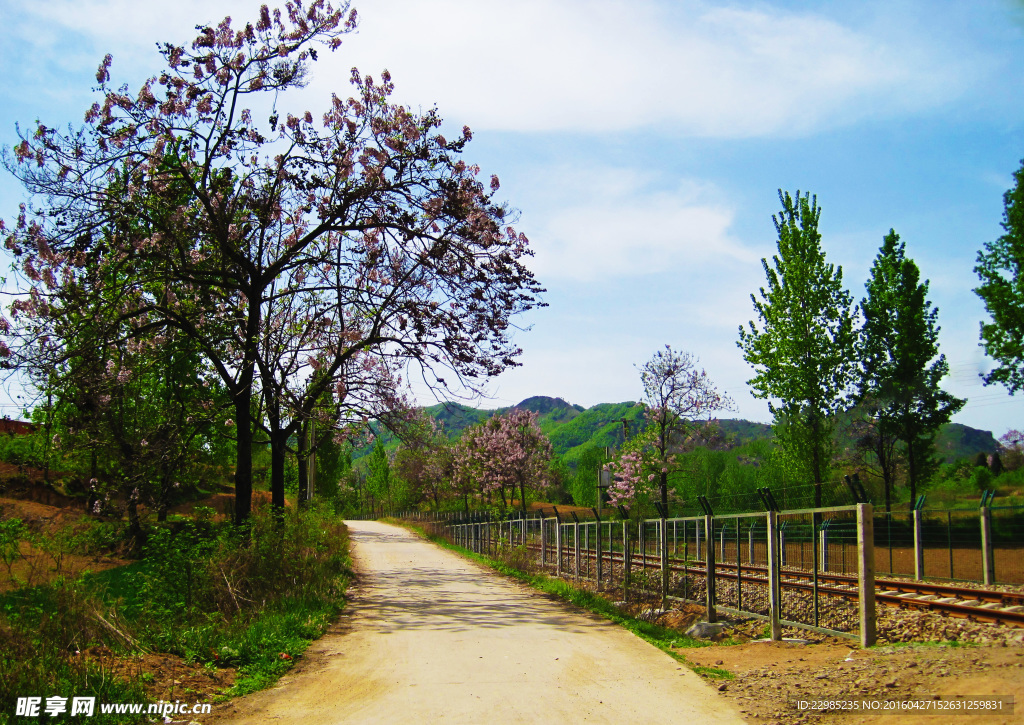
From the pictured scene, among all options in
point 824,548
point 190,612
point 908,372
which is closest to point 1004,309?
point 908,372

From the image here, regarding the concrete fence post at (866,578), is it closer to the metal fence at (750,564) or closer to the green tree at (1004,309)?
the metal fence at (750,564)

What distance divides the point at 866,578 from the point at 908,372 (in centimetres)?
2869

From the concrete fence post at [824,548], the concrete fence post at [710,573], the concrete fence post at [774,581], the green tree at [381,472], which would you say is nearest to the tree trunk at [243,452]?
the concrete fence post at [710,573]

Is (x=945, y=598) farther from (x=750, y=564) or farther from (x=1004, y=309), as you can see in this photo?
(x=1004, y=309)

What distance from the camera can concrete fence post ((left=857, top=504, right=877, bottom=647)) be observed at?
27.5 ft

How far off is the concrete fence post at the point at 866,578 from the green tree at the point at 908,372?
27.3 metres

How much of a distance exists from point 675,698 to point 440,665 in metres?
2.77

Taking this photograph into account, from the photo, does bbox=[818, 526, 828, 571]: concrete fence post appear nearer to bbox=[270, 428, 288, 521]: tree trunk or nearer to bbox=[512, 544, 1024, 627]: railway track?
bbox=[512, 544, 1024, 627]: railway track

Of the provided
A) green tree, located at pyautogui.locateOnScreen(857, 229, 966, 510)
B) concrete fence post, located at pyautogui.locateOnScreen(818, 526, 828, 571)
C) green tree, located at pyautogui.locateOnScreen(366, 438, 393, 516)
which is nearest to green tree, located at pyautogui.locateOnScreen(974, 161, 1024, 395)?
green tree, located at pyautogui.locateOnScreen(857, 229, 966, 510)

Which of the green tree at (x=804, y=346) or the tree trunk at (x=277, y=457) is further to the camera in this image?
the green tree at (x=804, y=346)

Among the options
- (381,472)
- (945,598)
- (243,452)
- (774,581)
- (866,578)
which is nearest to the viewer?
(866,578)

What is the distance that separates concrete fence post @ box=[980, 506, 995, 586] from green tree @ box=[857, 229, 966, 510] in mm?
20353

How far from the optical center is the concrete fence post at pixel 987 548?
13.9 m

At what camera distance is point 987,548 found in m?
14.1
